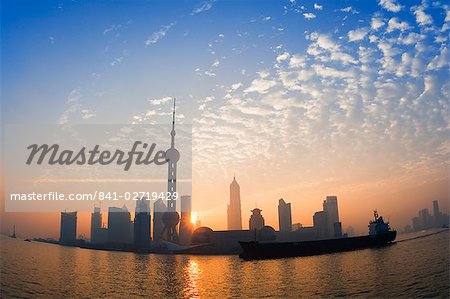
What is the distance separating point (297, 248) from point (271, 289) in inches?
3293

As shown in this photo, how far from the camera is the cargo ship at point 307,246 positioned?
127 meters

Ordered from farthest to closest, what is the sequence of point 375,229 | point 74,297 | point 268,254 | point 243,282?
point 375,229 → point 268,254 → point 243,282 → point 74,297

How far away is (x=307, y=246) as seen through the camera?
435 feet

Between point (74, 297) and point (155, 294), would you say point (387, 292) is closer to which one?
point (155, 294)

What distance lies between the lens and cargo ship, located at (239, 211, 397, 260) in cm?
12706

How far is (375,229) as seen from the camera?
169500 millimetres

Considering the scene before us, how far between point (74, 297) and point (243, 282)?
3048cm

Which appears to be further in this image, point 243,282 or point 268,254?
point 268,254

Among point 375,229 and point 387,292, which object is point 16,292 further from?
point 375,229

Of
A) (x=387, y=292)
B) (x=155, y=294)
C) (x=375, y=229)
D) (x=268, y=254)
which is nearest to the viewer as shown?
(x=387, y=292)

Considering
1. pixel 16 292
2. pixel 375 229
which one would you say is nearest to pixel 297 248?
pixel 375 229

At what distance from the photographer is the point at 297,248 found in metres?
130

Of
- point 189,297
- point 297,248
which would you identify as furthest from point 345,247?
point 189,297

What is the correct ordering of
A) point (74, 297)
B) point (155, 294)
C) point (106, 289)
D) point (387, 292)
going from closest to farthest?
point (387, 292) < point (74, 297) < point (155, 294) < point (106, 289)
